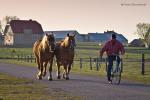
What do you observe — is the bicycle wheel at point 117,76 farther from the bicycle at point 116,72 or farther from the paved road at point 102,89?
the paved road at point 102,89

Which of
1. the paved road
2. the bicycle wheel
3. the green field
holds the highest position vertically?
the bicycle wheel

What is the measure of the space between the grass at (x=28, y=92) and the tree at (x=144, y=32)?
135m

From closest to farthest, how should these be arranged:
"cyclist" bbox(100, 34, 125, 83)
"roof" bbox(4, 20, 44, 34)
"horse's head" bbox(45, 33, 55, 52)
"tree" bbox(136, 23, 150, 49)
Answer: "cyclist" bbox(100, 34, 125, 83), "horse's head" bbox(45, 33, 55, 52), "tree" bbox(136, 23, 150, 49), "roof" bbox(4, 20, 44, 34)

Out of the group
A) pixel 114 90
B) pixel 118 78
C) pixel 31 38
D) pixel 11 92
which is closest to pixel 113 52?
pixel 118 78

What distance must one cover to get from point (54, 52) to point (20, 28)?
144m

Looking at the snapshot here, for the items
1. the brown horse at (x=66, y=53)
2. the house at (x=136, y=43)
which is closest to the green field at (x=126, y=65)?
the brown horse at (x=66, y=53)

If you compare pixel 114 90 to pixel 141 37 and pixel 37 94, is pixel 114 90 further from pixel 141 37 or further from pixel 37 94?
pixel 141 37

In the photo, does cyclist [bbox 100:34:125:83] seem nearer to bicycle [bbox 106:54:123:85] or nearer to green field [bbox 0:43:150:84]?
bicycle [bbox 106:54:123:85]

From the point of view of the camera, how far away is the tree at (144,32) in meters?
160

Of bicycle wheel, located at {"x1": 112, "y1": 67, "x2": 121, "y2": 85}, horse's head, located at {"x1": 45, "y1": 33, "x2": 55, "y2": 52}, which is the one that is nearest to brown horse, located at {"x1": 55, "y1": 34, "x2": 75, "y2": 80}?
horse's head, located at {"x1": 45, "y1": 33, "x2": 55, "y2": 52}

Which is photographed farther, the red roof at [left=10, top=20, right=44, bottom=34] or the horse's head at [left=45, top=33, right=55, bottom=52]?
the red roof at [left=10, top=20, right=44, bottom=34]

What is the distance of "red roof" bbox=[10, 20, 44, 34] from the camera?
546 ft

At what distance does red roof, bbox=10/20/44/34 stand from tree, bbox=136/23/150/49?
2763 cm

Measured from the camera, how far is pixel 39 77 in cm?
2625
